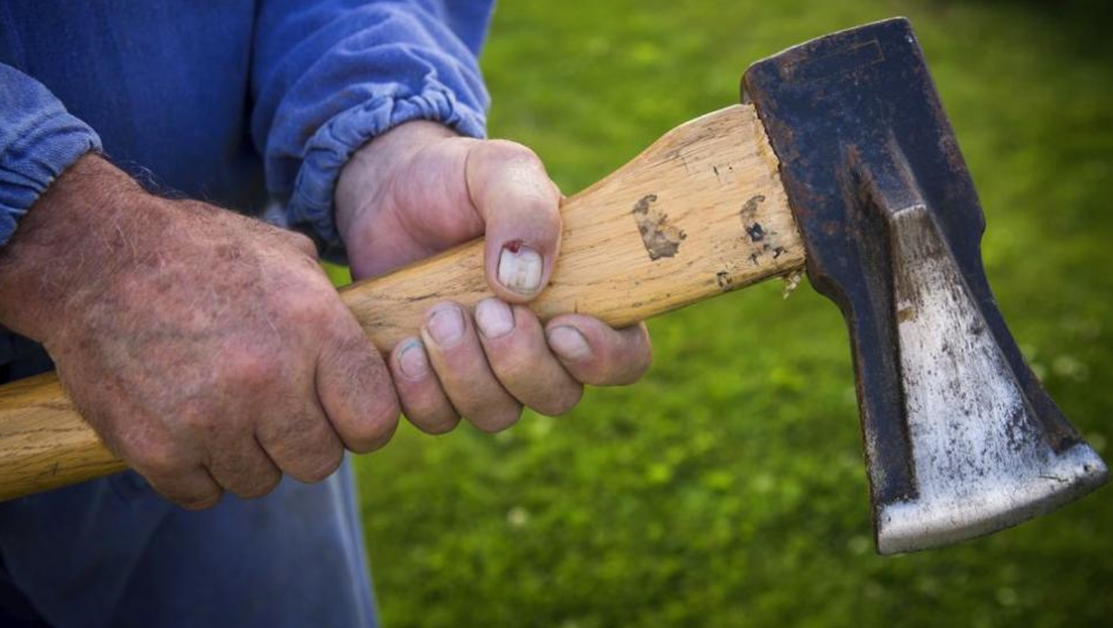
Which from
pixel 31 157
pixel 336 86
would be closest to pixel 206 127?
pixel 336 86

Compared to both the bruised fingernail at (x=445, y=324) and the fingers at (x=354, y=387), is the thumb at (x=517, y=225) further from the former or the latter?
the fingers at (x=354, y=387)

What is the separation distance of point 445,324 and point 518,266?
0.50 ft

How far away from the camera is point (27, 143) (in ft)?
4.54

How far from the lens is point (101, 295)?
1.43m

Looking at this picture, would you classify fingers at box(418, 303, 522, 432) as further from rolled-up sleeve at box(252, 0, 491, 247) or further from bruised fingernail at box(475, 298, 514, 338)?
rolled-up sleeve at box(252, 0, 491, 247)

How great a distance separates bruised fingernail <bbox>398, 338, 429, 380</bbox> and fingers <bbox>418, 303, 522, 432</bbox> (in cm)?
1

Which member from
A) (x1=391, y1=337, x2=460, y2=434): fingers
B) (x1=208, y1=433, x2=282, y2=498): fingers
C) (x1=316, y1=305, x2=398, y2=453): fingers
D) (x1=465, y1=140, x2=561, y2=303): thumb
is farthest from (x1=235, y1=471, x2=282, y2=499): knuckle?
(x1=465, y1=140, x2=561, y2=303): thumb

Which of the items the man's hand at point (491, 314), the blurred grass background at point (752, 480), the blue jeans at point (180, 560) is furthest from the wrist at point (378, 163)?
the blurred grass background at point (752, 480)

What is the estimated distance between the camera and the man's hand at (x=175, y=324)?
143 centimetres

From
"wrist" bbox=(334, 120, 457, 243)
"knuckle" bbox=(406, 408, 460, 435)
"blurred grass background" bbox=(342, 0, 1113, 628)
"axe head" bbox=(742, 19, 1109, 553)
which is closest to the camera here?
"axe head" bbox=(742, 19, 1109, 553)

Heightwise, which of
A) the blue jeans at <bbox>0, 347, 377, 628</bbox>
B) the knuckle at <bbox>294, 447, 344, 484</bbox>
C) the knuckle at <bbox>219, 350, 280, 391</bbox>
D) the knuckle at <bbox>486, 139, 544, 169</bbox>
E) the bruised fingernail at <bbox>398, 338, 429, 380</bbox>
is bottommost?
the blue jeans at <bbox>0, 347, 377, 628</bbox>

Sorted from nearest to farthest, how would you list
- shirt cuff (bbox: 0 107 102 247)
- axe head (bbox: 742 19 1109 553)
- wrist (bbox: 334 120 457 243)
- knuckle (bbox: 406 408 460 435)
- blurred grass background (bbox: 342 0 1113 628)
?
shirt cuff (bbox: 0 107 102 247), axe head (bbox: 742 19 1109 553), knuckle (bbox: 406 408 460 435), wrist (bbox: 334 120 457 243), blurred grass background (bbox: 342 0 1113 628)

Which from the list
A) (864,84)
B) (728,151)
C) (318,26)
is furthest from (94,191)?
(864,84)

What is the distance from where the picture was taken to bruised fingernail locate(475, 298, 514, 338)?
1645mm
